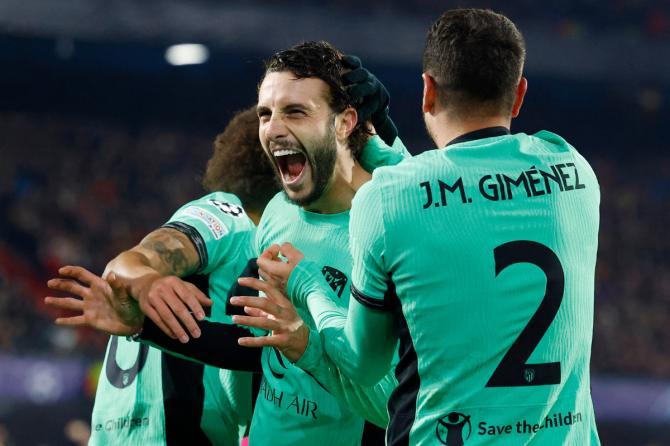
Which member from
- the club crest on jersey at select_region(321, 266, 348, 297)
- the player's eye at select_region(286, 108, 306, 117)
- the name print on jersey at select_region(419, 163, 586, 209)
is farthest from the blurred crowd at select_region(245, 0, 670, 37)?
the name print on jersey at select_region(419, 163, 586, 209)

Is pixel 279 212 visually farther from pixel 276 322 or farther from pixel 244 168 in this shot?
pixel 276 322

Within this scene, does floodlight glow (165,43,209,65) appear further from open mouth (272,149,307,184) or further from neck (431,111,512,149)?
neck (431,111,512,149)

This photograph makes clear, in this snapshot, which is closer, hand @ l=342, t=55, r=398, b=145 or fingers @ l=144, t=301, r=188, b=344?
fingers @ l=144, t=301, r=188, b=344

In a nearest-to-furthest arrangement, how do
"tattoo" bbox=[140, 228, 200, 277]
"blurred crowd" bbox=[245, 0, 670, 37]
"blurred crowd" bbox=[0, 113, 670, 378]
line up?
1. "tattoo" bbox=[140, 228, 200, 277]
2. "blurred crowd" bbox=[0, 113, 670, 378]
3. "blurred crowd" bbox=[245, 0, 670, 37]

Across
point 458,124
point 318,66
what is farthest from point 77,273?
point 458,124

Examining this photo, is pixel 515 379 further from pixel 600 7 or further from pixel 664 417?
pixel 600 7

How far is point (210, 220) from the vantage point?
3566 millimetres

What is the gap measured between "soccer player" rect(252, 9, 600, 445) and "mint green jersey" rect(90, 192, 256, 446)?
1.24m

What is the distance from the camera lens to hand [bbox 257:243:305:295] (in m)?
2.83

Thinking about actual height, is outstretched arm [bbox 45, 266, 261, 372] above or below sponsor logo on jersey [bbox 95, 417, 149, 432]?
above

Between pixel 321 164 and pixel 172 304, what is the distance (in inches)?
31.5

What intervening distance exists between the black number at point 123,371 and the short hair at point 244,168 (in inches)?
33.4

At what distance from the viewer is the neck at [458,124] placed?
2.47 meters

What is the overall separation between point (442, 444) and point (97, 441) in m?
1.90
